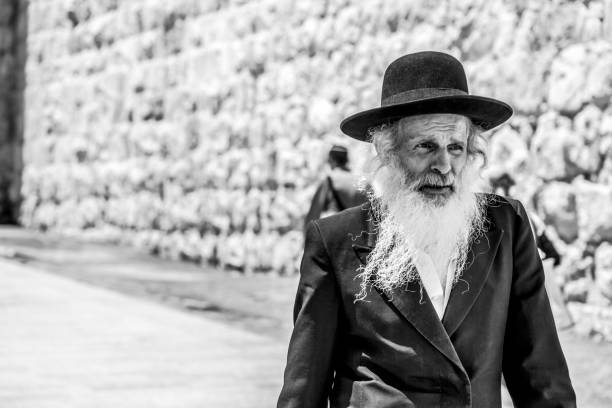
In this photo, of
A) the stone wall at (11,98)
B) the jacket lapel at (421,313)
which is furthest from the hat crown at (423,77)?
the stone wall at (11,98)

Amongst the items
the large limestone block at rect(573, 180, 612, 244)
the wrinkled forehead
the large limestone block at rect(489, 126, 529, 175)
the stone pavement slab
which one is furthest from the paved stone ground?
the wrinkled forehead

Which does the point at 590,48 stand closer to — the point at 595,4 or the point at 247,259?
the point at 595,4

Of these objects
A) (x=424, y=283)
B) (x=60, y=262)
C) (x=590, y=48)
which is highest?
(x=590, y=48)

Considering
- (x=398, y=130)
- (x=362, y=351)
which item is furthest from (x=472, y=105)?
(x=362, y=351)

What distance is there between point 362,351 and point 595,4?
531 centimetres

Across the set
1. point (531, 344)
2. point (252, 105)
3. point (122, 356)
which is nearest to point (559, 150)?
point (122, 356)

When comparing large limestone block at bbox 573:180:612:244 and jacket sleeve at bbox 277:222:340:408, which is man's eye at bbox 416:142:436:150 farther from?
large limestone block at bbox 573:180:612:244

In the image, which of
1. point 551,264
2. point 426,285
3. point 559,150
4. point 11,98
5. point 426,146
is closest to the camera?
point 426,285

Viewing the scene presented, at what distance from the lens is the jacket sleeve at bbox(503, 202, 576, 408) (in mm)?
2166

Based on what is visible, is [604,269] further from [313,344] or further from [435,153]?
[313,344]

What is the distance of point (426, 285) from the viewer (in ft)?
7.27

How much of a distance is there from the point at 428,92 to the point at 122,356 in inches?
156

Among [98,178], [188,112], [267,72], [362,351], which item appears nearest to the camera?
[362,351]

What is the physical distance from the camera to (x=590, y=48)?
698 cm
